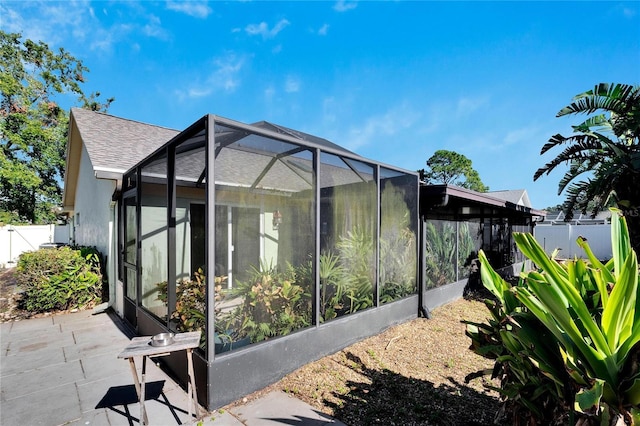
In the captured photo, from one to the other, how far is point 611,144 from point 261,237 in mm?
6868

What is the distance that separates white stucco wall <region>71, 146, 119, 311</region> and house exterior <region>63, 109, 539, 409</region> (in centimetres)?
8

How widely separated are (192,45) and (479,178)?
29438 mm

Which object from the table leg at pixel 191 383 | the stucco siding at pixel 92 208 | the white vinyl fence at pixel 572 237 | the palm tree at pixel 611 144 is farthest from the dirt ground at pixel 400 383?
the white vinyl fence at pixel 572 237

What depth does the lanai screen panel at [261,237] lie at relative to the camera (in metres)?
3.17

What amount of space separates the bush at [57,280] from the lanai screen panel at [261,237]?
491cm

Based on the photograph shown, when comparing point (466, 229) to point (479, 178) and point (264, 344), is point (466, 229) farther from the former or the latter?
point (479, 178)

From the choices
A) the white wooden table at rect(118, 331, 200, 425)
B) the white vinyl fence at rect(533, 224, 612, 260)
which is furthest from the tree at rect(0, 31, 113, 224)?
the white vinyl fence at rect(533, 224, 612, 260)

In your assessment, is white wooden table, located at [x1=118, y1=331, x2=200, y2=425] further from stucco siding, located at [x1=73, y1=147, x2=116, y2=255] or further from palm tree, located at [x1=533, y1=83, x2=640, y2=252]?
palm tree, located at [x1=533, y1=83, x2=640, y2=252]

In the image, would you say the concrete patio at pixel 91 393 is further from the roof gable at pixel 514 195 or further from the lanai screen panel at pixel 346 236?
the roof gable at pixel 514 195

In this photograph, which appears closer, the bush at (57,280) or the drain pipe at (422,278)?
the drain pipe at (422,278)

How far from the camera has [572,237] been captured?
19.4 meters

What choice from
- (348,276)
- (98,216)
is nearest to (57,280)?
(98,216)

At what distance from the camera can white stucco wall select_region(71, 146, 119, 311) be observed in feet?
20.0

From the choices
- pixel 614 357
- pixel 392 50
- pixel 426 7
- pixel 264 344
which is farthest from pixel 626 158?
pixel 264 344
